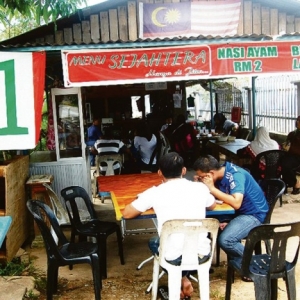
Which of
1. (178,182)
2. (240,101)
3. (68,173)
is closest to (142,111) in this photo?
(240,101)

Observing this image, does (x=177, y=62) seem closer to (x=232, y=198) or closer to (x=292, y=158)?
(x=232, y=198)

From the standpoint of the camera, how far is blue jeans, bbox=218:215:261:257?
165 inches

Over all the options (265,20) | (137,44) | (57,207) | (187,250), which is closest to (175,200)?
(187,250)

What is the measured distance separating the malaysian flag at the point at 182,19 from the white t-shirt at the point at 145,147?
2150 millimetres

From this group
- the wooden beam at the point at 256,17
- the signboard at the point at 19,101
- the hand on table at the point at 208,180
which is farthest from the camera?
the wooden beam at the point at 256,17

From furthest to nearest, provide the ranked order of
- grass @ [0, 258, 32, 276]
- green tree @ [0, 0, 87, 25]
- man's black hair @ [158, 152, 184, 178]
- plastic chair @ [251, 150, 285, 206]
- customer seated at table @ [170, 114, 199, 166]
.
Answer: customer seated at table @ [170, 114, 199, 166], plastic chair @ [251, 150, 285, 206], grass @ [0, 258, 32, 276], green tree @ [0, 0, 87, 25], man's black hair @ [158, 152, 184, 178]

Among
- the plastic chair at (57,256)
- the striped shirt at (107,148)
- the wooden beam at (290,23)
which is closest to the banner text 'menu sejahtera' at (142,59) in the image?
the plastic chair at (57,256)

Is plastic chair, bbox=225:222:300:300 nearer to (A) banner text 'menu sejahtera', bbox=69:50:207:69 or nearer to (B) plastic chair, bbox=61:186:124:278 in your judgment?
(B) plastic chair, bbox=61:186:124:278

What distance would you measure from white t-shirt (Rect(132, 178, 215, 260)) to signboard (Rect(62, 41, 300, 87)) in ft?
7.76

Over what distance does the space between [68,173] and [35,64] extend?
6.90 feet

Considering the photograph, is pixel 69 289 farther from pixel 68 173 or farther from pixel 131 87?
pixel 131 87

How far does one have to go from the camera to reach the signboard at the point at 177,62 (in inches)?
227

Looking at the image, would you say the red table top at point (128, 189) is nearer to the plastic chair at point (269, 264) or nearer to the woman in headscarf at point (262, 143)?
the plastic chair at point (269, 264)

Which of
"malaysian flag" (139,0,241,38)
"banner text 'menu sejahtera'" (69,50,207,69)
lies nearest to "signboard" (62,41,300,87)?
"banner text 'menu sejahtera'" (69,50,207,69)
